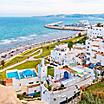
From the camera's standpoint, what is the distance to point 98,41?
1423 inches

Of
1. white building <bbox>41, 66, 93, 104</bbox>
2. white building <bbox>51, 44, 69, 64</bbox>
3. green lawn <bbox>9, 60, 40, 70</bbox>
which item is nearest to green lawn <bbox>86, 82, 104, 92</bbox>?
white building <bbox>41, 66, 93, 104</bbox>

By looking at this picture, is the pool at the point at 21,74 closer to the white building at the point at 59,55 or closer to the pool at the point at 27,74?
the pool at the point at 27,74

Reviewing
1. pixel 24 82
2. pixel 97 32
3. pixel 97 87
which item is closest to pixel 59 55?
pixel 24 82

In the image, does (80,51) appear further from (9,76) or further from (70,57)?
(9,76)

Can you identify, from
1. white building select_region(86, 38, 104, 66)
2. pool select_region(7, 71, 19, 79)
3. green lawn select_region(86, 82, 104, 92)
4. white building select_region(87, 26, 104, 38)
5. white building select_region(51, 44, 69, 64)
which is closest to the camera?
green lawn select_region(86, 82, 104, 92)

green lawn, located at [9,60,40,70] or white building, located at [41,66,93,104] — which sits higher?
white building, located at [41,66,93,104]

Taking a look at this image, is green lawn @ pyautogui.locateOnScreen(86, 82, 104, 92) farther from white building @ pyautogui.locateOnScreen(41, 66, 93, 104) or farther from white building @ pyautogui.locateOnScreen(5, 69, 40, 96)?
white building @ pyautogui.locateOnScreen(5, 69, 40, 96)

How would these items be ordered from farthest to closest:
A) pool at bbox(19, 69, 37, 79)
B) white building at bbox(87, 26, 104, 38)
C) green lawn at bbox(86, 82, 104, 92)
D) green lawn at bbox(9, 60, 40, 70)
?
white building at bbox(87, 26, 104, 38) → green lawn at bbox(9, 60, 40, 70) → pool at bbox(19, 69, 37, 79) → green lawn at bbox(86, 82, 104, 92)

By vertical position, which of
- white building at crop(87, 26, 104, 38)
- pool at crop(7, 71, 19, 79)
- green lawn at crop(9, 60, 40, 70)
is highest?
white building at crop(87, 26, 104, 38)

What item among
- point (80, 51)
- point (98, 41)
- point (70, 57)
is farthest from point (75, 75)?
point (98, 41)

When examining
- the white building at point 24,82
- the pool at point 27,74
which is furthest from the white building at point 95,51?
the white building at point 24,82

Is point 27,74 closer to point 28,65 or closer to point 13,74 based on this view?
point 13,74

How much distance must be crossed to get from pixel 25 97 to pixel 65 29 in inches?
2580

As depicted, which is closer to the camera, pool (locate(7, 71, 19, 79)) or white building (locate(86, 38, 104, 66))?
pool (locate(7, 71, 19, 79))
